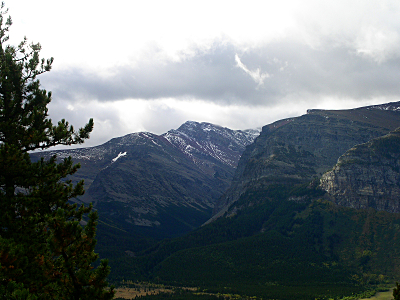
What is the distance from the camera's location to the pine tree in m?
29.5

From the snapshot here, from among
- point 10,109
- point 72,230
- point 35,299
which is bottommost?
point 35,299

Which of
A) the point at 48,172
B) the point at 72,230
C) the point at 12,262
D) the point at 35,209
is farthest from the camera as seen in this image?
the point at 48,172

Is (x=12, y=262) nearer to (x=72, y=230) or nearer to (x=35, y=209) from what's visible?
(x=72, y=230)

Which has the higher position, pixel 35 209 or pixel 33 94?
pixel 33 94

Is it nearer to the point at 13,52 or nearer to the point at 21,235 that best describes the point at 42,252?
the point at 21,235

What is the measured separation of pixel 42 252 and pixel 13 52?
26.5 metres

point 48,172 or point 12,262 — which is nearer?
point 12,262

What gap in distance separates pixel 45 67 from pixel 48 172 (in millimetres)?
14807

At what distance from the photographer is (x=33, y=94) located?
145ft

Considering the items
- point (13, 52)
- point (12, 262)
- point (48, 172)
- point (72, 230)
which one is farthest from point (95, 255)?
point (13, 52)

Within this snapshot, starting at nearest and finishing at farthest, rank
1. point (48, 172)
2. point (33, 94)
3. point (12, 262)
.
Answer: point (12, 262), point (48, 172), point (33, 94)

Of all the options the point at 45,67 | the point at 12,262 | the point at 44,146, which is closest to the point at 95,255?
the point at 12,262

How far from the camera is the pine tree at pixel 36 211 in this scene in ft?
96.8

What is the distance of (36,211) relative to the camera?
35.7m
